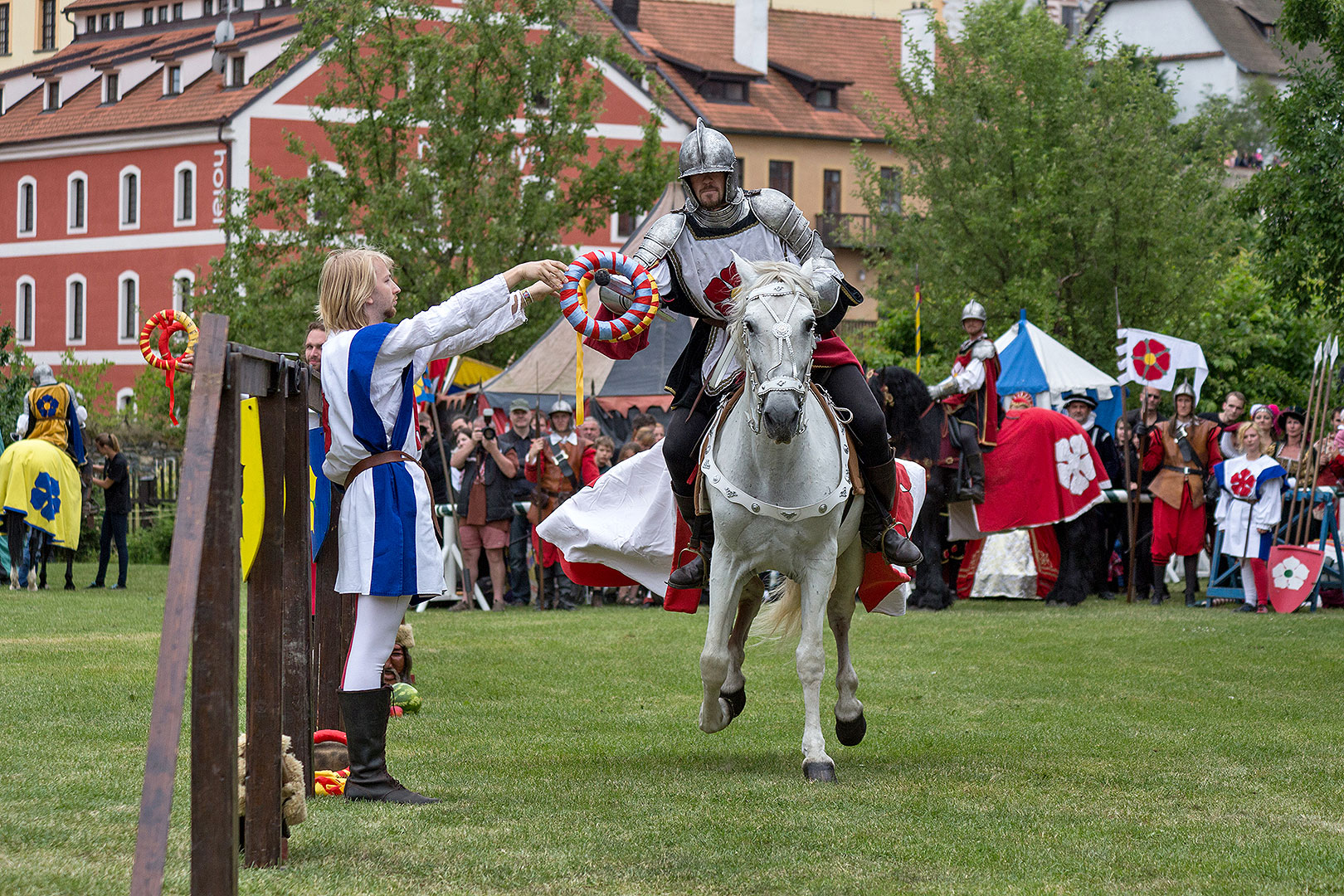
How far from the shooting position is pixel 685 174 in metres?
7.97

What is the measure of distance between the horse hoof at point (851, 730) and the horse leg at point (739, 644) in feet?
1.68

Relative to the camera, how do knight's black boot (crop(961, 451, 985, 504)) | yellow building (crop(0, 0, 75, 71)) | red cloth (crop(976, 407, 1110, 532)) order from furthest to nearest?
yellow building (crop(0, 0, 75, 71)) < red cloth (crop(976, 407, 1110, 532)) < knight's black boot (crop(961, 451, 985, 504))

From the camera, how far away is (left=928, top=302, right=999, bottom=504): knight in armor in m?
17.2

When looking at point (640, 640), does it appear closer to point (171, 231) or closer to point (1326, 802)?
point (1326, 802)

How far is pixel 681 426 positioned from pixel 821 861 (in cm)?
315

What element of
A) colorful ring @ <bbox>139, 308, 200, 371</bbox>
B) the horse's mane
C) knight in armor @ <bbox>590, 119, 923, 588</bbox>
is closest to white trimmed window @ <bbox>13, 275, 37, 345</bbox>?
colorful ring @ <bbox>139, 308, 200, 371</bbox>

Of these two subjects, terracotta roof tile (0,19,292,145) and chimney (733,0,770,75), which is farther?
chimney (733,0,770,75)

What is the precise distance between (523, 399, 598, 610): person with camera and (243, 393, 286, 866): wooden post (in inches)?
499

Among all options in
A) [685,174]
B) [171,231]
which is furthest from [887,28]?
[685,174]

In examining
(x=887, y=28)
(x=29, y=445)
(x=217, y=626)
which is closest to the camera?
(x=217, y=626)

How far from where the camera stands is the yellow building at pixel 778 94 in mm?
60844

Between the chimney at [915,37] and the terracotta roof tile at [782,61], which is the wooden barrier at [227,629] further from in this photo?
the terracotta roof tile at [782,61]

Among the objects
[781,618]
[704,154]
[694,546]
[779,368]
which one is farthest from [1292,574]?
[779,368]

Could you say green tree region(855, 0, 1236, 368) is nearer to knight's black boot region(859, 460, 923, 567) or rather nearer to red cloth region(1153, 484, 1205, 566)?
red cloth region(1153, 484, 1205, 566)
